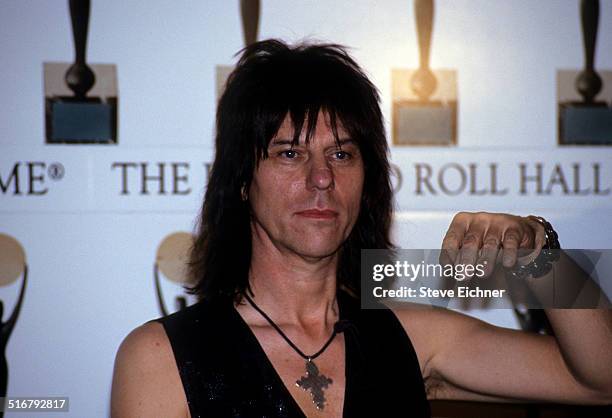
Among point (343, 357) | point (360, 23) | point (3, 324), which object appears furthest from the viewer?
point (360, 23)

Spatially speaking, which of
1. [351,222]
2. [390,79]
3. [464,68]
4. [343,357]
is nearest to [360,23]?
[390,79]

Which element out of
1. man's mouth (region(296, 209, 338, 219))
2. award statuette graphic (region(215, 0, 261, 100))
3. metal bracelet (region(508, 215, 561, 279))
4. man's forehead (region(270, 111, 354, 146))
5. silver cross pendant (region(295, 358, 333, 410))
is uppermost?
award statuette graphic (region(215, 0, 261, 100))

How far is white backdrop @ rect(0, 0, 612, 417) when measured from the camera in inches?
66.2

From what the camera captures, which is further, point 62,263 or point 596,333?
point 62,263

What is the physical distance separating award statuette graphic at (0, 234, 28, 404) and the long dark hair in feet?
1.66

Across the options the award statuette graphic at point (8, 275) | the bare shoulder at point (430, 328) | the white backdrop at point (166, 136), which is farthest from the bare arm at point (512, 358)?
the award statuette graphic at point (8, 275)

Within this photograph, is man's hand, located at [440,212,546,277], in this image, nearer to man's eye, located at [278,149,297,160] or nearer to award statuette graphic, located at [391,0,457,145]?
man's eye, located at [278,149,297,160]

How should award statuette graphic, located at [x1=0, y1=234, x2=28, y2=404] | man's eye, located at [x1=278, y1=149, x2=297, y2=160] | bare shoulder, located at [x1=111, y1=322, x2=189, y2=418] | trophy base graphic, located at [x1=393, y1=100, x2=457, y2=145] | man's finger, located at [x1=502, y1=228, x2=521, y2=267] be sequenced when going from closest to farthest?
man's finger, located at [x1=502, y1=228, x2=521, y2=267] < bare shoulder, located at [x1=111, y1=322, x2=189, y2=418] < man's eye, located at [x1=278, y1=149, x2=297, y2=160] < award statuette graphic, located at [x1=0, y1=234, x2=28, y2=404] < trophy base graphic, located at [x1=393, y1=100, x2=457, y2=145]

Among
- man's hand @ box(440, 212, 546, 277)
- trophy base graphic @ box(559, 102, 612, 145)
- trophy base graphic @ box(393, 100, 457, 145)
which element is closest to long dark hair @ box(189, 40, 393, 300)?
man's hand @ box(440, 212, 546, 277)

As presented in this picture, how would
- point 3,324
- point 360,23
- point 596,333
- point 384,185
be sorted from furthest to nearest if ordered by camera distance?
1. point 360,23
2. point 3,324
3. point 384,185
4. point 596,333

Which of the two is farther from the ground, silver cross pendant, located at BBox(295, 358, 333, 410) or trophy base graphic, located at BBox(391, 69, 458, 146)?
trophy base graphic, located at BBox(391, 69, 458, 146)

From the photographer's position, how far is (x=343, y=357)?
130cm

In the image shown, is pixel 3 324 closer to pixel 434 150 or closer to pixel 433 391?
pixel 433 391

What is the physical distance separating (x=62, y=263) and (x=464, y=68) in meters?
1.09
